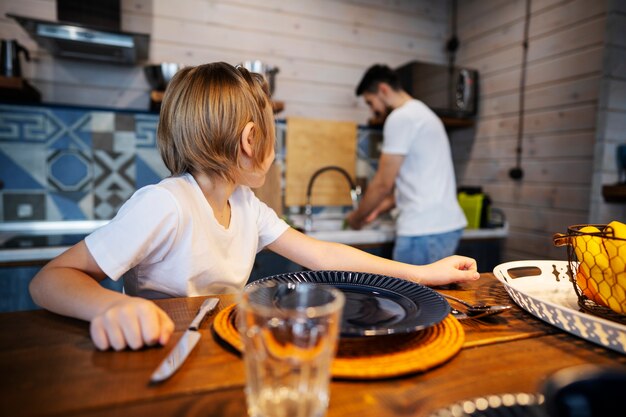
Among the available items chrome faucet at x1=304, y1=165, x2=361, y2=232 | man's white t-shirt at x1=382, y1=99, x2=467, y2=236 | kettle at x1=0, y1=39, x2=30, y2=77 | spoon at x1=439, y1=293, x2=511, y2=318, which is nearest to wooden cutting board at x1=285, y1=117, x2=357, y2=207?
chrome faucet at x1=304, y1=165, x2=361, y2=232

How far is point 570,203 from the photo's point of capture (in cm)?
212

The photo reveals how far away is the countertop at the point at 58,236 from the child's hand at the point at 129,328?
1.24 meters

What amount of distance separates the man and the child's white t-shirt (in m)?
1.16

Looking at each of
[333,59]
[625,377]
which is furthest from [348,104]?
[625,377]

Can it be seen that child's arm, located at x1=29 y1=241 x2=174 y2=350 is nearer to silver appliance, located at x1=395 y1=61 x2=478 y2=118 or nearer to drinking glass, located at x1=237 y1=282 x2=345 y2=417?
drinking glass, located at x1=237 y1=282 x2=345 y2=417

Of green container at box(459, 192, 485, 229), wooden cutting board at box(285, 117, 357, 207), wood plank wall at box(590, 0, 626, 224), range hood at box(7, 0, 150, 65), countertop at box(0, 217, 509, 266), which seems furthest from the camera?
wooden cutting board at box(285, 117, 357, 207)

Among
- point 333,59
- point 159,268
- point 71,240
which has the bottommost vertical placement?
point 71,240

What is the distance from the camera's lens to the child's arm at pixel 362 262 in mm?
806

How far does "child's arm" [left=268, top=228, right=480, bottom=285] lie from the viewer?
81 cm

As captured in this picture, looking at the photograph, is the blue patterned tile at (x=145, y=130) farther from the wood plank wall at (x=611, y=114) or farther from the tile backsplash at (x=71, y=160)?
the wood plank wall at (x=611, y=114)

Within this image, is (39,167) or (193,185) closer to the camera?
(193,185)

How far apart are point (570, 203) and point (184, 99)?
6.69 ft

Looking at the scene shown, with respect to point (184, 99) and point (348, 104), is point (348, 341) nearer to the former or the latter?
point (184, 99)

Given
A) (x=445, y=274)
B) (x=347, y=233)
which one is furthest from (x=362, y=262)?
(x=347, y=233)
